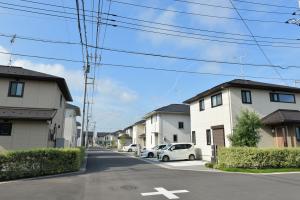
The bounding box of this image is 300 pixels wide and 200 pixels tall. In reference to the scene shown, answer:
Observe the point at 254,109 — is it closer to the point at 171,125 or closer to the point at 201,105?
the point at 201,105

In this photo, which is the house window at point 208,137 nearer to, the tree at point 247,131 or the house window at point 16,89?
the tree at point 247,131

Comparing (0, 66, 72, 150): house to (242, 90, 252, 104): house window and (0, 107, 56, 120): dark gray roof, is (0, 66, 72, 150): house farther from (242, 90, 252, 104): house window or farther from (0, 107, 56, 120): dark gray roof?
(242, 90, 252, 104): house window

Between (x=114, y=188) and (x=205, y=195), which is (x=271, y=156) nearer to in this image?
(x=205, y=195)

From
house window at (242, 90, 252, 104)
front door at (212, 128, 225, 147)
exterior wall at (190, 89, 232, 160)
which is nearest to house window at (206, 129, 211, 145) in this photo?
exterior wall at (190, 89, 232, 160)

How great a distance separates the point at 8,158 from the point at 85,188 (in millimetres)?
4674

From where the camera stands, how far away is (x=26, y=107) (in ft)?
57.5

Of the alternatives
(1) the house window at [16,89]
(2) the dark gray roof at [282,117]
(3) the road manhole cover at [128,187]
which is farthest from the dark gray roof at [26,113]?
(2) the dark gray roof at [282,117]

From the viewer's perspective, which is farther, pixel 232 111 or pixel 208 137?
pixel 208 137

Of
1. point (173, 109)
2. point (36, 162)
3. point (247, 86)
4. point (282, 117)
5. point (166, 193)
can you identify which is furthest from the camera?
point (173, 109)

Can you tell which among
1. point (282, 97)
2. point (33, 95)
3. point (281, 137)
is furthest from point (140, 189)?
point (282, 97)

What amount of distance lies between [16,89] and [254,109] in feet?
61.2

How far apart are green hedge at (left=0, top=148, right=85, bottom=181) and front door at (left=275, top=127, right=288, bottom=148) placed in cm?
1547

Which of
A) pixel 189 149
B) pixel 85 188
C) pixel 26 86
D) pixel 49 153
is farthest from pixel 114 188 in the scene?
pixel 189 149

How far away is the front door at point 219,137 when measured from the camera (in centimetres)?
1981
